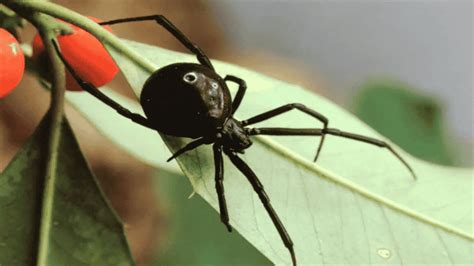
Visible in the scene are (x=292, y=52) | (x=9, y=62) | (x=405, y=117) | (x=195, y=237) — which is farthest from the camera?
(x=292, y=52)

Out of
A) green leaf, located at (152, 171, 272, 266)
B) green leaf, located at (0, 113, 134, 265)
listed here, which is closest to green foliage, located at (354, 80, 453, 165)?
green leaf, located at (152, 171, 272, 266)

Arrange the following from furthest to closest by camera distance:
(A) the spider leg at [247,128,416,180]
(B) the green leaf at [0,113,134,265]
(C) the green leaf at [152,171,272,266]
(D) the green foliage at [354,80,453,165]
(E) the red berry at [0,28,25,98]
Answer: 1. (D) the green foliage at [354,80,453,165]
2. (C) the green leaf at [152,171,272,266]
3. (A) the spider leg at [247,128,416,180]
4. (B) the green leaf at [0,113,134,265]
5. (E) the red berry at [0,28,25,98]

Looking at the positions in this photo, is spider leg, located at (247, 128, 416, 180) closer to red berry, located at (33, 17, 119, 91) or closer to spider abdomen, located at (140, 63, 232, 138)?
spider abdomen, located at (140, 63, 232, 138)

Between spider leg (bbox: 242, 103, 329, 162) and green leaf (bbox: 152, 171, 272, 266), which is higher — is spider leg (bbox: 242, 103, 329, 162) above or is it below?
above

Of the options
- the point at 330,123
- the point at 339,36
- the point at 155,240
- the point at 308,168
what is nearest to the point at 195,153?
the point at 308,168

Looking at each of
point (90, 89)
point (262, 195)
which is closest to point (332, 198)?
point (262, 195)

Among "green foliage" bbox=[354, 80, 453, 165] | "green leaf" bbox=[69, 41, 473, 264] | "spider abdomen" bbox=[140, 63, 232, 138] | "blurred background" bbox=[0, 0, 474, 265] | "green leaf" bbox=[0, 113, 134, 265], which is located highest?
"spider abdomen" bbox=[140, 63, 232, 138]

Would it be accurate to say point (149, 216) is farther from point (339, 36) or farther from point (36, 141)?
point (36, 141)

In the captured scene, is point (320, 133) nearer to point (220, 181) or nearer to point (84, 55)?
point (220, 181)
